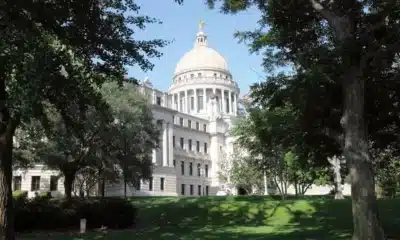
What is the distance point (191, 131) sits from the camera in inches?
3565

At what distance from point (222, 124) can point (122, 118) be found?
63017mm

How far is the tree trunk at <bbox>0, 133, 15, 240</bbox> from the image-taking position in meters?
11.3

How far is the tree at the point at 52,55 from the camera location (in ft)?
33.6

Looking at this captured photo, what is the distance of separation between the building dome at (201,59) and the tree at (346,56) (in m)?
96.4

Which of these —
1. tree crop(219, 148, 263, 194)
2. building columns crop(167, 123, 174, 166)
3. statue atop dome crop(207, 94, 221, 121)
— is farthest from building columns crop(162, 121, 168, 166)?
statue atop dome crop(207, 94, 221, 121)

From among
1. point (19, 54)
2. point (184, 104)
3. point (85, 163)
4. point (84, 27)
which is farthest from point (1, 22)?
point (184, 104)

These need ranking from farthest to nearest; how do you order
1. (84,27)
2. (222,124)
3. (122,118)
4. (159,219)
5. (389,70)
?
1. (222,124)
2. (122,118)
3. (159,219)
4. (389,70)
5. (84,27)

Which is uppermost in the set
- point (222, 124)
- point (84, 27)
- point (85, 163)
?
point (222, 124)

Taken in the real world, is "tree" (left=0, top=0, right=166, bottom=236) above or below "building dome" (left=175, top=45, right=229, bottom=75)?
below

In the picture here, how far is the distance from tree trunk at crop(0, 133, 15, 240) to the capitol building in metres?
38.7

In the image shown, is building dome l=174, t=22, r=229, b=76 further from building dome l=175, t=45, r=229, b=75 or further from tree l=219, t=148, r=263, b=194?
tree l=219, t=148, r=263, b=194

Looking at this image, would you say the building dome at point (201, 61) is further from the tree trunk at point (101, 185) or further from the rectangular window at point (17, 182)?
the tree trunk at point (101, 185)

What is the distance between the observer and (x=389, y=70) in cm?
1561

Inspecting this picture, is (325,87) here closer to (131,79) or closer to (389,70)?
(389,70)
